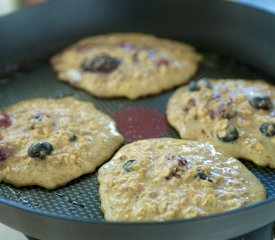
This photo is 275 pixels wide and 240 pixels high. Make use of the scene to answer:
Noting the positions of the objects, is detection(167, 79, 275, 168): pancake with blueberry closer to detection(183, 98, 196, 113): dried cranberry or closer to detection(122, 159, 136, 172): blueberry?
detection(183, 98, 196, 113): dried cranberry

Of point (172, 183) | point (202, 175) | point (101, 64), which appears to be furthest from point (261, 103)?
point (101, 64)

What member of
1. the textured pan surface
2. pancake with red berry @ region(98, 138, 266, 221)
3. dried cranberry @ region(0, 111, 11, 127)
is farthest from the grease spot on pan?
dried cranberry @ region(0, 111, 11, 127)

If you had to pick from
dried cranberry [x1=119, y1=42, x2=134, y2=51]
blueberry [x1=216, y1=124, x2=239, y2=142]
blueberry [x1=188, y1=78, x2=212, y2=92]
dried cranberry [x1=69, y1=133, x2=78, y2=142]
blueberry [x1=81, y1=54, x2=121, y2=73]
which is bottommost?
dried cranberry [x1=69, y1=133, x2=78, y2=142]

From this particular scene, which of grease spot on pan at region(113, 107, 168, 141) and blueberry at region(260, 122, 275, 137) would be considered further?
grease spot on pan at region(113, 107, 168, 141)

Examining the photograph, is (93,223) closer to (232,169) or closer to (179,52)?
(232,169)

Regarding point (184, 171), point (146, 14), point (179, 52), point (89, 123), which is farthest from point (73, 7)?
point (184, 171)

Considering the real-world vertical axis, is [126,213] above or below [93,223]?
below

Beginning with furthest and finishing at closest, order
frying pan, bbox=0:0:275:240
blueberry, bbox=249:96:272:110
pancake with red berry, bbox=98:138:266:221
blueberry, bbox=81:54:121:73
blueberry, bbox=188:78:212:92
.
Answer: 1. blueberry, bbox=81:54:121:73
2. blueberry, bbox=188:78:212:92
3. blueberry, bbox=249:96:272:110
4. frying pan, bbox=0:0:275:240
5. pancake with red berry, bbox=98:138:266:221

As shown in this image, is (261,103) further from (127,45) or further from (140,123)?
(127,45)
